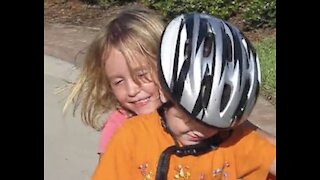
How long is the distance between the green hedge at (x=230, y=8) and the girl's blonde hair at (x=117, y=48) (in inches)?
208

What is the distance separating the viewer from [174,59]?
271 centimetres

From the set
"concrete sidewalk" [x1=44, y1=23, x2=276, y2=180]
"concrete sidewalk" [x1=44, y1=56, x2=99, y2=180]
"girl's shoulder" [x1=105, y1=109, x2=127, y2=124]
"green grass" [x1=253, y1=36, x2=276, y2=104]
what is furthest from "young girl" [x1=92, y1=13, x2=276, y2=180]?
"green grass" [x1=253, y1=36, x2=276, y2=104]

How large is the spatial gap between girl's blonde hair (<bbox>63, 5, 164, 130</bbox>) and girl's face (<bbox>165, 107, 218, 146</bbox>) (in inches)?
12.4

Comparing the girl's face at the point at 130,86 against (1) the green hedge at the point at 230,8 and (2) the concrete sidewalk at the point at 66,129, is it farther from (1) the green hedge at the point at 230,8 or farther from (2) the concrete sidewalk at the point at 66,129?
(1) the green hedge at the point at 230,8

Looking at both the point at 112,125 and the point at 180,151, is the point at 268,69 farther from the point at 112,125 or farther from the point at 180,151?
the point at 180,151

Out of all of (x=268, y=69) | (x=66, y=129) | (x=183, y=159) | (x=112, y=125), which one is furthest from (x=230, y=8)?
(x=183, y=159)

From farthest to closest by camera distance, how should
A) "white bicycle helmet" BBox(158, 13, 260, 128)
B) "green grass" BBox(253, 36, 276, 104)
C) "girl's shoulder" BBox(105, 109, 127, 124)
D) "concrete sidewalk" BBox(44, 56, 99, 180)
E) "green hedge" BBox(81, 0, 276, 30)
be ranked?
"green hedge" BBox(81, 0, 276, 30)
"green grass" BBox(253, 36, 276, 104)
"concrete sidewalk" BBox(44, 56, 99, 180)
"girl's shoulder" BBox(105, 109, 127, 124)
"white bicycle helmet" BBox(158, 13, 260, 128)

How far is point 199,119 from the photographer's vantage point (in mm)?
2701

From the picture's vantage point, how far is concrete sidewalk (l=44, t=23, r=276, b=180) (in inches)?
236

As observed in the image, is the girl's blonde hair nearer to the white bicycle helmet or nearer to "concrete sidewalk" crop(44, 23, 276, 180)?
the white bicycle helmet
